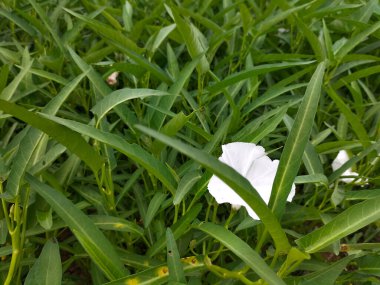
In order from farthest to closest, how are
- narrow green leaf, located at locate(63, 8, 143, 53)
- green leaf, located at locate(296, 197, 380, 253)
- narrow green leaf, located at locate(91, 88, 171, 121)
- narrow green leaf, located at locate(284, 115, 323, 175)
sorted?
1. narrow green leaf, located at locate(63, 8, 143, 53)
2. narrow green leaf, located at locate(284, 115, 323, 175)
3. narrow green leaf, located at locate(91, 88, 171, 121)
4. green leaf, located at locate(296, 197, 380, 253)

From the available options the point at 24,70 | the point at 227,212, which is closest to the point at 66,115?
the point at 24,70

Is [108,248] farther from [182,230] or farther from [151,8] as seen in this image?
[151,8]

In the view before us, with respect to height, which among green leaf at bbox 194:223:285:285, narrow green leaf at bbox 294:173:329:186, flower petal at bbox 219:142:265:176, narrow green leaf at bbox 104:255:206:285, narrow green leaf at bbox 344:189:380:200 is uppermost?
flower petal at bbox 219:142:265:176

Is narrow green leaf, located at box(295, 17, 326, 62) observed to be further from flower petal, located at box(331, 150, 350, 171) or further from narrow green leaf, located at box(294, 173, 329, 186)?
narrow green leaf, located at box(294, 173, 329, 186)

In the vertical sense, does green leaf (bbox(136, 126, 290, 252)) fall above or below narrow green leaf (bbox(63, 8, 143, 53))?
below

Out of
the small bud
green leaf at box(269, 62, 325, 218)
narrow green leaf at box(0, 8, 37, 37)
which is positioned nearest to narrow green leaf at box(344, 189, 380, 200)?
green leaf at box(269, 62, 325, 218)

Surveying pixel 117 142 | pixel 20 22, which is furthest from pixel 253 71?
pixel 20 22

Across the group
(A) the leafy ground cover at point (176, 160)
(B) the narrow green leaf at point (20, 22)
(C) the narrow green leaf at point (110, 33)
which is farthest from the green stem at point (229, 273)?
(B) the narrow green leaf at point (20, 22)
